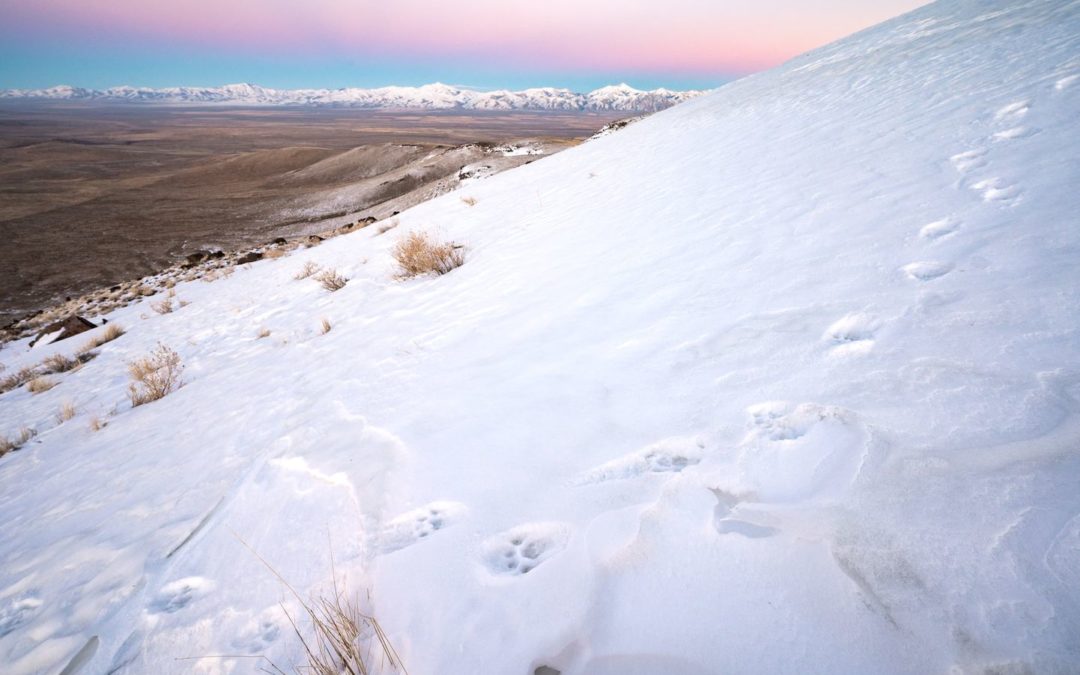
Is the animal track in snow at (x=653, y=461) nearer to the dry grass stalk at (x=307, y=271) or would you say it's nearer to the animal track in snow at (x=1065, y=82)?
the animal track in snow at (x=1065, y=82)

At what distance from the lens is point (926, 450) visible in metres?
1.11

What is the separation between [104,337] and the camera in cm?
687

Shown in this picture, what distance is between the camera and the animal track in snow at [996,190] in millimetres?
2051

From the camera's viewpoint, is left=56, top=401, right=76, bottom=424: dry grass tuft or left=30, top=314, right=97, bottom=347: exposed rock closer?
left=56, top=401, right=76, bottom=424: dry grass tuft

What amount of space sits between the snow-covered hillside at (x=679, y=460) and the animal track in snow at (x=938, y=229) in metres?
0.02

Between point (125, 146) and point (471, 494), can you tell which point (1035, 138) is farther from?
point (125, 146)

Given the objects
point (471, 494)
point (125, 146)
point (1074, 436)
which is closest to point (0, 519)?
point (471, 494)

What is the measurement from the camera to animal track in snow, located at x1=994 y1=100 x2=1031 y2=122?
2838mm

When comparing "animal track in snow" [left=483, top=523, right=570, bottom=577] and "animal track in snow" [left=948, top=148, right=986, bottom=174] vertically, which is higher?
"animal track in snow" [left=948, top=148, right=986, bottom=174]

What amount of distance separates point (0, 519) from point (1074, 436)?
4.43m

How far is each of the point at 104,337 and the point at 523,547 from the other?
28.1 ft

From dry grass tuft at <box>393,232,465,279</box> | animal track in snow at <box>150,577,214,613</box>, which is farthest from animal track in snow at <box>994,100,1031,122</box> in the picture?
animal track in snow at <box>150,577,214,613</box>

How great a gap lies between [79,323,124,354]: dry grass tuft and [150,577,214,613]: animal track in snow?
6.96 meters

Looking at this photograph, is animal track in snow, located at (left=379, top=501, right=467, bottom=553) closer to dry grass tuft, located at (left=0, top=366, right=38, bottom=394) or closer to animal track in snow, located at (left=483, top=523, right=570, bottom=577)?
animal track in snow, located at (left=483, top=523, right=570, bottom=577)
